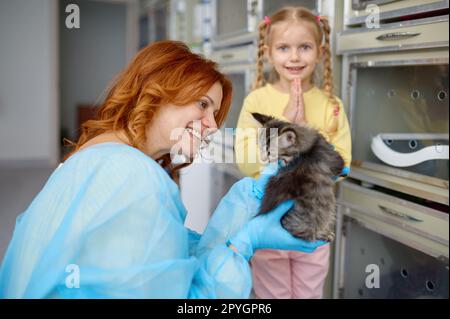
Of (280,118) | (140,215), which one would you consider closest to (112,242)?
(140,215)

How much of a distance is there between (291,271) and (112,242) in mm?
860

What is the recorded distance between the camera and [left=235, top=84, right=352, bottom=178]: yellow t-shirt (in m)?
1.01

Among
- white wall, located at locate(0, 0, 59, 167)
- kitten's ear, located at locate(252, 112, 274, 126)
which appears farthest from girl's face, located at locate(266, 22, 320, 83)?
white wall, located at locate(0, 0, 59, 167)

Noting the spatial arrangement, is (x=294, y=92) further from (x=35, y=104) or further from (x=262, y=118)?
(x=35, y=104)

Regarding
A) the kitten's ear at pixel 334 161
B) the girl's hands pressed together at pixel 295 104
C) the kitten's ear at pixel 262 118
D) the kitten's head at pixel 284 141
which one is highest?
the girl's hands pressed together at pixel 295 104

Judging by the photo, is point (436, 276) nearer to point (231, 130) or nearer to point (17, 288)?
point (231, 130)

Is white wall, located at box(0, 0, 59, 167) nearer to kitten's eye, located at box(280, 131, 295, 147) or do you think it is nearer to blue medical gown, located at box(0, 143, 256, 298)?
blue medical gown, located at box(0, 143, 256, 298)

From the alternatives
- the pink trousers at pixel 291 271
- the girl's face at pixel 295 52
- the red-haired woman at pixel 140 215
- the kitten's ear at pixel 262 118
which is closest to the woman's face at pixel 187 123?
the red-haired woman at pixel 140 215

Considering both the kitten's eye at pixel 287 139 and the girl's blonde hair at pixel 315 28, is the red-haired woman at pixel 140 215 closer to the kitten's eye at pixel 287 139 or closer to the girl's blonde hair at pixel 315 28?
the kitten's eye at pixel 287 139

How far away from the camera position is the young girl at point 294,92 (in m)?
1.07

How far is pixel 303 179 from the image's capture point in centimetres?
88

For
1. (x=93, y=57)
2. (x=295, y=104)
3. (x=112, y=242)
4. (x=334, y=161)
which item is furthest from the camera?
(x=93, y=57)

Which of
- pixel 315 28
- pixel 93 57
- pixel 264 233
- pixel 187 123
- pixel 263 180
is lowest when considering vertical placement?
pixel 264 233

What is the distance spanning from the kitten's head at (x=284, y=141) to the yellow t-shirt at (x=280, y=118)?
44 millimetres
